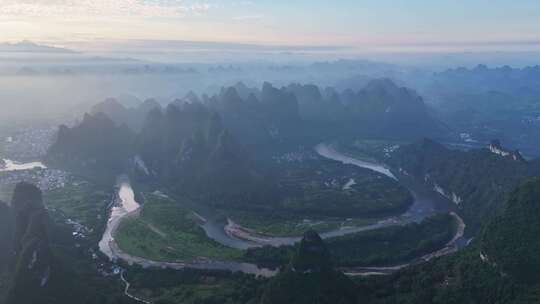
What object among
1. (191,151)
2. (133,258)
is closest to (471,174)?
(191,151)

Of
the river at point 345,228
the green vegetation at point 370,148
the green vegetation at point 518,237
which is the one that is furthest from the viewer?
the green vegetation at point 370,148

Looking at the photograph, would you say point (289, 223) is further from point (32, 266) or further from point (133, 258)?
point (32, 266)

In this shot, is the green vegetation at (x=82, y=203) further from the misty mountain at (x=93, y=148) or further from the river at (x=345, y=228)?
the river at (x=345, y=228)

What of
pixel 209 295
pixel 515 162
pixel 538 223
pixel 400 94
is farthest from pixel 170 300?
pixel 400 94

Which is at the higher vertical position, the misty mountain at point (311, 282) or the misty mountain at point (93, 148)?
the misty mountain at point (311, 282)

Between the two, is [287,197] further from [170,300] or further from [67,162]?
[67,162]

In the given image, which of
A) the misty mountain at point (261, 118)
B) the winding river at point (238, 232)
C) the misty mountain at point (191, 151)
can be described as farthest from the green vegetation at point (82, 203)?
the misty mountain at point (261, 118)

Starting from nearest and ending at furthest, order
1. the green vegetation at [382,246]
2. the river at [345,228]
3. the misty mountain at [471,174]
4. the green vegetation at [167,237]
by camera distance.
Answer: the green vegetation at [382,246] → the green vegetation at [167,237] → the river at [345,228] → the misty mountain at [471,174]
